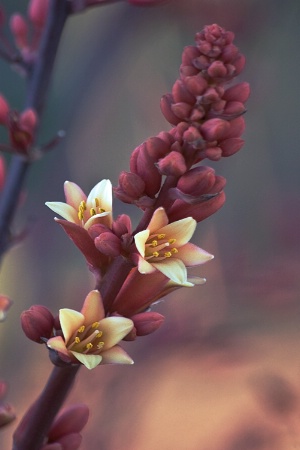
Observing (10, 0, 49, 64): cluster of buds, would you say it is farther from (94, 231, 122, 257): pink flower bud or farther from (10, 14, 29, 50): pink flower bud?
(94, 231, 122, 257): pink flower bud

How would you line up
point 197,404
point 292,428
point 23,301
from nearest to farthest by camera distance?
point 292,428
point 197,404
point 23,301

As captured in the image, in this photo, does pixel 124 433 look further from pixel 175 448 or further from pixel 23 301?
pixel 23 301

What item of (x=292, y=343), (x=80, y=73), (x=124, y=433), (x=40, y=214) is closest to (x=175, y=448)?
(x=124, y=433)

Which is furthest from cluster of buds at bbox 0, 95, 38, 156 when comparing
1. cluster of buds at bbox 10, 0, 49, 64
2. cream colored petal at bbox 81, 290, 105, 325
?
cream colored petal at bbox 81, 290, 105, 325

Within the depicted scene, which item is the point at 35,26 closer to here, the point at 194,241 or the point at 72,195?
the point at 72,195

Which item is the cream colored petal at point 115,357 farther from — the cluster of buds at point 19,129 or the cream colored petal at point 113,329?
the cluster of buds at point 19,129

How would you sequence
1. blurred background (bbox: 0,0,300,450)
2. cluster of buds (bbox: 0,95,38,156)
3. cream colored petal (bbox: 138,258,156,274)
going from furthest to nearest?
blurred background (bbox: 0,0,300,450) < cluster of buds (bbox: 0,95,38,156) < cream colored petal (bbox: 138,258,156,274)
